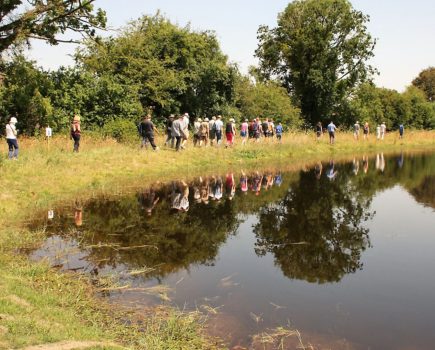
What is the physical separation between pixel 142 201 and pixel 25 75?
42.3 ft

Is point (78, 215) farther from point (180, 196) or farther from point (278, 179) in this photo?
point (278, 179)

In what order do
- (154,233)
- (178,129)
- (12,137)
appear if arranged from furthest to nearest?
(178,129)
(12,137)
(154,233)

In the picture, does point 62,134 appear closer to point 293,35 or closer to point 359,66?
point 293,35

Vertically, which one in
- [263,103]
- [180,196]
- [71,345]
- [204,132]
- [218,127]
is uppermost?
[263,103]

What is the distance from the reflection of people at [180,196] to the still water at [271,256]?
0.06 meters

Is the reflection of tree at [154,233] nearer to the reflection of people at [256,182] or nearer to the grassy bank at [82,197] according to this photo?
the grassy bank at [82,197]

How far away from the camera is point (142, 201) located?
14.9 m

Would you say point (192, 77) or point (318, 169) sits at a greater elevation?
point (192, 77)

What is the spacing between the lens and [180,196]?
52.2 feet

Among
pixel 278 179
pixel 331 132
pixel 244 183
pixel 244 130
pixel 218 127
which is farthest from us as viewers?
pixel 331 132

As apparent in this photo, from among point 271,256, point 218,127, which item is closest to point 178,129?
point 218,127

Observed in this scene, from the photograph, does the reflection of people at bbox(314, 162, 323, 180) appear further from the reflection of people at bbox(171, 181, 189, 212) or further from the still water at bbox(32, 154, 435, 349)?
the reflection of people at bbox(171, 181, 189, 212)

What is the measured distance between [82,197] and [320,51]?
3618 centimetres

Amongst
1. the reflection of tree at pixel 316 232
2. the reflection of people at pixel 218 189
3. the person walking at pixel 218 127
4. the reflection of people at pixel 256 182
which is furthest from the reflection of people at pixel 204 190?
the person walking at pixel 218 127
